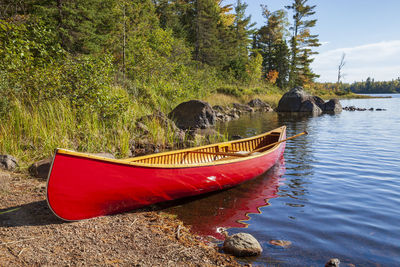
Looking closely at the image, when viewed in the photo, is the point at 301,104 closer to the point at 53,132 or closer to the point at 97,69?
the point at 97,69

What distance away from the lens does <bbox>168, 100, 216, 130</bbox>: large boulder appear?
14641 millimetres

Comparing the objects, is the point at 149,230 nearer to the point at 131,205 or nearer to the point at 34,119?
the point at 131,205

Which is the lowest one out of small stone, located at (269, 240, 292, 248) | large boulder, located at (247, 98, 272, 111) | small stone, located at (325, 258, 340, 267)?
small stone, located at (269, 240, 292, 248)

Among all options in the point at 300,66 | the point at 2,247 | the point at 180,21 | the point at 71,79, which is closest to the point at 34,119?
the point at 71,79

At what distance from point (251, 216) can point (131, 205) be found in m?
2.09

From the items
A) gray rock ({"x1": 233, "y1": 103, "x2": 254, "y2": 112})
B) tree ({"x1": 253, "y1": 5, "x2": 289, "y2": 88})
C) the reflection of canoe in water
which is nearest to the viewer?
the reflection of canoe in water

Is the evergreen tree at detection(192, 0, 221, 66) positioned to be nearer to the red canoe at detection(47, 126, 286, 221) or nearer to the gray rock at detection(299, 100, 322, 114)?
the gray rock at detection(299, 100, 322, 114)

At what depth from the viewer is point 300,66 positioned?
52.6m

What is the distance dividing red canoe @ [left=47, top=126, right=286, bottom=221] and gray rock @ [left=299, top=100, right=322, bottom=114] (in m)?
24.2

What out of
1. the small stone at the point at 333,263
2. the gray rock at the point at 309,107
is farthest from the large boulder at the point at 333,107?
the small stone at the point at 333,263

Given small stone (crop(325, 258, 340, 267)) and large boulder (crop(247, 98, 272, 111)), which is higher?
large boulder (crop(247, 98, 272, 111))

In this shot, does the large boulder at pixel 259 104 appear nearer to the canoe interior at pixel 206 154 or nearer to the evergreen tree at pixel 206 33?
the evergreen tree at pixel 206 33

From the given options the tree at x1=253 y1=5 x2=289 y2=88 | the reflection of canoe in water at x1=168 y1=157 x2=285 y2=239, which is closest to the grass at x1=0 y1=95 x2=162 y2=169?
the reflection of canoe in water at x1=168 y1=157 x2=285 y2=239

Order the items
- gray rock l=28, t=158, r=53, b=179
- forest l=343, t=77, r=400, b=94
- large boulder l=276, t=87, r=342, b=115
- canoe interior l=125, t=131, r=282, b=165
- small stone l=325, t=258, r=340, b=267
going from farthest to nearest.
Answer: forest l=343, t=77, r=400, b=94 → large boulder l=276, t=87, r=342, b=115 → canoe interior l=125, t=131, r=282, b=165 → gray rock l=28, t=158, r=53, b=179 → small stone l=325, t=258, r=340, b=267
